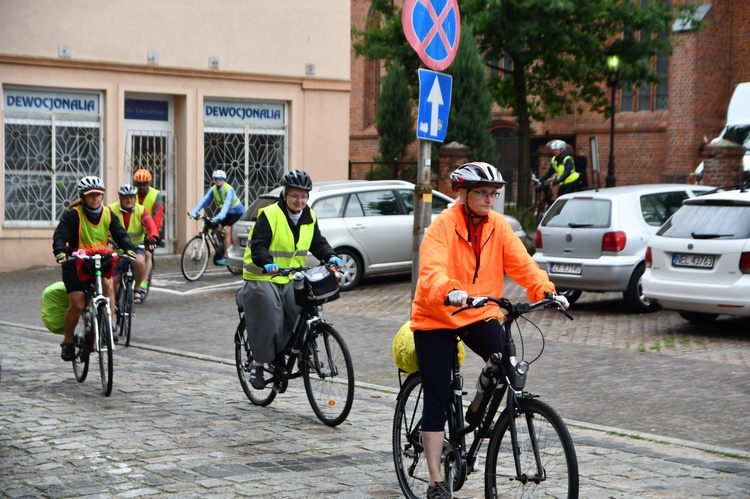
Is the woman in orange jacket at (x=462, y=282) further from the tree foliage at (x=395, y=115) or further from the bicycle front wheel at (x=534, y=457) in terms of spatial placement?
the tree foliage at (x=395, y=115)

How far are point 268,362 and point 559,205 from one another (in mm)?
7363

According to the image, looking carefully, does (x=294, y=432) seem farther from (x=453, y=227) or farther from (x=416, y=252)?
(x=416, y=252)

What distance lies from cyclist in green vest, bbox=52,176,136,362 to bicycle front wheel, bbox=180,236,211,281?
28.0 ft

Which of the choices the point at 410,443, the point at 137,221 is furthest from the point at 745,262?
the point at 137,221

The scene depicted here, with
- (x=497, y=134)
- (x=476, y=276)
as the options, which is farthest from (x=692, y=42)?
(x=476, y=276)

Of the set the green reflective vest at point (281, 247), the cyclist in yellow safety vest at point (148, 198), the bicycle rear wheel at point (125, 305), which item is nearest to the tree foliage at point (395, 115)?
the cyclist in yellow safety vest at point (148, 198)

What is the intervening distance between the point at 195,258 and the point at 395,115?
1757cm

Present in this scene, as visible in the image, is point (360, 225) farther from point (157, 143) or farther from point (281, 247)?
point (281, 247)

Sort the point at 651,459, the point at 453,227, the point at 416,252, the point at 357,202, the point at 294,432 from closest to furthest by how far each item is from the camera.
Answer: the point at 453,227, the point at 651,459, the point at 294,432, the point at 416,252, the point at 357,202

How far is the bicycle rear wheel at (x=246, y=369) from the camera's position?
8.71m

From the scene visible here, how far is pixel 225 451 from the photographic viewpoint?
7.15 m

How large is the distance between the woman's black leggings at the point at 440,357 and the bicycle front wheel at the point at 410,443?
0.30 meters

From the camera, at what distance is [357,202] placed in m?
17.5

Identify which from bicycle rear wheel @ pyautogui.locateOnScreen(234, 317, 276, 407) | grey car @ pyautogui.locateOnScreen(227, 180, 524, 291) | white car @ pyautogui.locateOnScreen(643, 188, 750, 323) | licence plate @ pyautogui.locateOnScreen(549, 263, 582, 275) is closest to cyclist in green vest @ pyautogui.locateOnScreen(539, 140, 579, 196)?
grey car @ pyautogui.locateOnScreen(227, 180, 524, 291)
